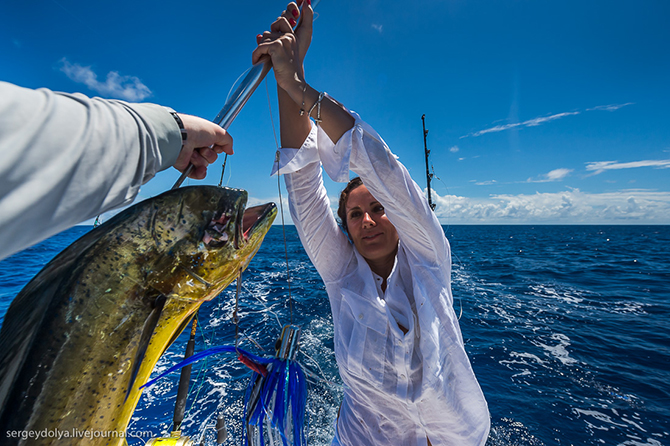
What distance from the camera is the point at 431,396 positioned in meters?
1.54

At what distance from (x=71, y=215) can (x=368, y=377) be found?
1587 mm

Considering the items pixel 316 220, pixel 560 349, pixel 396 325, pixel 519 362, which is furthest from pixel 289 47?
pixel 560 349

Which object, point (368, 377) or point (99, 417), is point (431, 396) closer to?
point (368, 377)

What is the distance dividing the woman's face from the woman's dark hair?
0.11 m

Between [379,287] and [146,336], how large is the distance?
4.32ft

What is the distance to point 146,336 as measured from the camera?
3.09 ft

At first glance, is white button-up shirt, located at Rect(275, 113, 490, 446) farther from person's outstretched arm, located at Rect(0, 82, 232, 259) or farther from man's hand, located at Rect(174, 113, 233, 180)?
person's outstretched arm, located at Rect(0, 82, 232, 259)

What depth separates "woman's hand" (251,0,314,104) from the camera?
1382 millimetres

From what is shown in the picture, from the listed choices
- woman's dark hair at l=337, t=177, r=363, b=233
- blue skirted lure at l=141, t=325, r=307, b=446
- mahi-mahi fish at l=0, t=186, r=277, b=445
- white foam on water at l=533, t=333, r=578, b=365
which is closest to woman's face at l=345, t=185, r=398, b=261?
woman's dark hair at l=337, t=177, r=363, b=233

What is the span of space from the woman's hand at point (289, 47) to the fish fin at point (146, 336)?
42.3 inches

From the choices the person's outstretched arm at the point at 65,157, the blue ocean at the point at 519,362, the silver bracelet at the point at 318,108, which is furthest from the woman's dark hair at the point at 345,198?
the person's outstretched arm at the point at 65,157

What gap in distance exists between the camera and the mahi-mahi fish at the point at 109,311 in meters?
0.80

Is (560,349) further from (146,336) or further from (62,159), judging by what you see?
(62,159)

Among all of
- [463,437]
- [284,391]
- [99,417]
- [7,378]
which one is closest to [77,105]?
[7,378]
